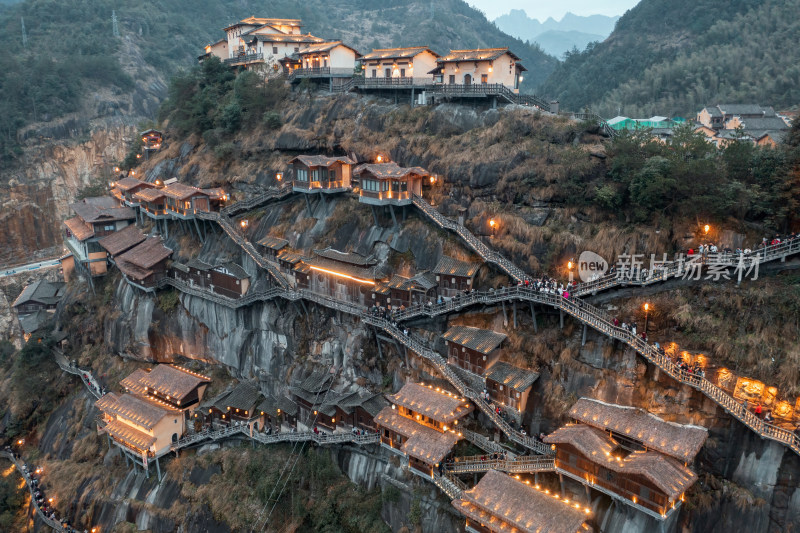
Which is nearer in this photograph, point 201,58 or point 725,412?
point 725,412

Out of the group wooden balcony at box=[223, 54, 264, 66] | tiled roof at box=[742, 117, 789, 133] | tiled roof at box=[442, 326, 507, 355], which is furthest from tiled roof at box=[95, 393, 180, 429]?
tiled roof at box=[742, 117, 789, 133]

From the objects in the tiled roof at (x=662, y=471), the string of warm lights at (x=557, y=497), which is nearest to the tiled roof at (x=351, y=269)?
the string of warm lights at (x=557, y=497)

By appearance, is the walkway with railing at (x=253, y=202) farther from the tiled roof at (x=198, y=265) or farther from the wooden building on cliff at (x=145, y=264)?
the wooden building on cliff at (x=145, y=264)

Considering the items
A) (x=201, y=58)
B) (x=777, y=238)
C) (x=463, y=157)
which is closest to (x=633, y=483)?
(x=777, y=238)

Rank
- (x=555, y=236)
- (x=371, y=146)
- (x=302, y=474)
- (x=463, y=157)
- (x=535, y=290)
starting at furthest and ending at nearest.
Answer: (x=371, y=146) → (x=463, y=157) → (x=302, y=474) → (x=555, y=236) → (x=535, y=290)

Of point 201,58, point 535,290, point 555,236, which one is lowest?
point 535,290

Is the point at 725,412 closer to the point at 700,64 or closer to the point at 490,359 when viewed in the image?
the point at 490,359

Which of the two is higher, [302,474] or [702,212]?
[702,212]
